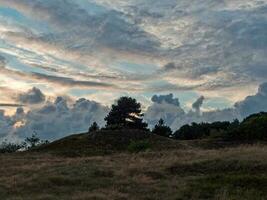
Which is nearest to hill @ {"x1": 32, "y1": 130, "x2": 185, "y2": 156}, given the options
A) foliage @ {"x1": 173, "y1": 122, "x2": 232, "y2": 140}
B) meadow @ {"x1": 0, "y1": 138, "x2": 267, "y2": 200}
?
meadow @ {"x1": 0, "y1": 138, "x2": 267, "y2": 200}

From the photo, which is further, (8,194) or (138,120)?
(138,120)

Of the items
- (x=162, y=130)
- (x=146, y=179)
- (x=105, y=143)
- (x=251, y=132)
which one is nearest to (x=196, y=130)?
(x=162, y=130)

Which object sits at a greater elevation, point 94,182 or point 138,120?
point 138,120

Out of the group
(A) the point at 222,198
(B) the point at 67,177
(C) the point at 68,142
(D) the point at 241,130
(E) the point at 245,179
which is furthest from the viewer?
(D) the point at 241,130

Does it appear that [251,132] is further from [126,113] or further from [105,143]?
[126,113]

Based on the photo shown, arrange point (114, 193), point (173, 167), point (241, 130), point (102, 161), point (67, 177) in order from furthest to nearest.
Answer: point (241, 130) < point (102, 161) < point (173, 167) < point (67, 177) < point (114, 193)

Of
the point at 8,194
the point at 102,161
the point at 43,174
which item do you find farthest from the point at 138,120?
the point at 8,194

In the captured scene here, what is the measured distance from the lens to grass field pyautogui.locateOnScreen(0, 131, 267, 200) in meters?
28.3

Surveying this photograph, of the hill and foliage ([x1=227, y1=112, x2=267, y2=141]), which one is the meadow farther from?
foliage ([x1=227, y1=112, x2=267, y2=141])

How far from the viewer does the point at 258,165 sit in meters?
35.9

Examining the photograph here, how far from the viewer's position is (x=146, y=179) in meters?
33.2

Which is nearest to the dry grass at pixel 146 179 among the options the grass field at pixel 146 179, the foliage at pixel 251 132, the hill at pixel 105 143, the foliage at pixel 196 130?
the grass field at pixel 146 179

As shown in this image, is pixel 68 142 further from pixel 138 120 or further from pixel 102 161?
pixel 138 120

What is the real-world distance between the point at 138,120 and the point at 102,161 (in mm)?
67223
